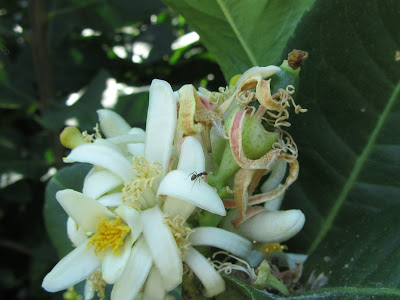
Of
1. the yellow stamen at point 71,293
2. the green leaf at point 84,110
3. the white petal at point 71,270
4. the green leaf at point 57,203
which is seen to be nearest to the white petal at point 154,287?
the white petal at point 71,270

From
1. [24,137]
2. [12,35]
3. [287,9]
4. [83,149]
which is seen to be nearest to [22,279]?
[24,137]

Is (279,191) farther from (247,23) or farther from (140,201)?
(247,23)

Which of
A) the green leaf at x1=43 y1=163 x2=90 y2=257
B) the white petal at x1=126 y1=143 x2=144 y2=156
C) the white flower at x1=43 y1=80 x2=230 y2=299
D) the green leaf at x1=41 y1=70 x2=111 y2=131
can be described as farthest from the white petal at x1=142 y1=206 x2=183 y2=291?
the green leaf at x1=41 y1=70 x2=111 y2=131

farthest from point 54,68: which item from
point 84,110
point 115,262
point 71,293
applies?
point 115,262

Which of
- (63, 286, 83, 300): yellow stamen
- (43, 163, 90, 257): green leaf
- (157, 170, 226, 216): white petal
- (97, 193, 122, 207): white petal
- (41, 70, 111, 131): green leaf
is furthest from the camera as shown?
(41, 70, 111, 131): green leaf

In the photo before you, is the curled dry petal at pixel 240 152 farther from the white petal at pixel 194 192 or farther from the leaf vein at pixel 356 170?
the leaf vein at pixel 356 170

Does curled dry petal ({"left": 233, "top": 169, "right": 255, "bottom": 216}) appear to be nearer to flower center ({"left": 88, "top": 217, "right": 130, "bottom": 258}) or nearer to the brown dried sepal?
the brown dried sepal

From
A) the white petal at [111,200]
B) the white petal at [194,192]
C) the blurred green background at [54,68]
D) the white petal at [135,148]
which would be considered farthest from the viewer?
the blurred green background at [54,68]
